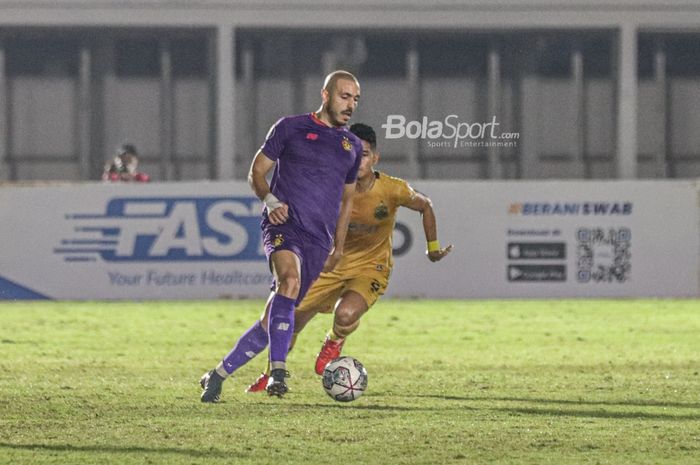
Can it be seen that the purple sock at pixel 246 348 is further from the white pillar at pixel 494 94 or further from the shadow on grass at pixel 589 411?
the white pillar at pixel 494 94

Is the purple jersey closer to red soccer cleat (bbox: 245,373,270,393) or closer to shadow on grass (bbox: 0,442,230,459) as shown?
red soccer cleat (bbox: 245,373,270,393)

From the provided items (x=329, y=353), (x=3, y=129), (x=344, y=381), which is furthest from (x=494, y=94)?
(x=344, y=381)

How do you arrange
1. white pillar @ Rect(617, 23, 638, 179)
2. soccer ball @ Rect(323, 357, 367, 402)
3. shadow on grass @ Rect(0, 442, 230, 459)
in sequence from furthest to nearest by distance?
white pillar @ Rect(617, 23, 638, 179) < soccer ball @ Rect(323, 357, 367, 402) < shadow on grass @ Rect(0, 442, 230, 459)

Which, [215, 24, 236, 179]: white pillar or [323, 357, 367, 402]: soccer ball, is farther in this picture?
[215, 24, 236, 179]: white pillar

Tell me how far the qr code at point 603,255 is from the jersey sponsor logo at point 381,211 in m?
9.39

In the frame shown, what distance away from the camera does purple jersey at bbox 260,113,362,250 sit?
8.98m

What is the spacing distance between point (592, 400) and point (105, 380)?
331cm

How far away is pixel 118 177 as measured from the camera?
22.2 metres

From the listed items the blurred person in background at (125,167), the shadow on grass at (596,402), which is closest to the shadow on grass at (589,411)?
the shadow on grass at (596,402)

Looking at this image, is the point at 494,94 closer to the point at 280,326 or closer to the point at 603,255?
the point at 603,255

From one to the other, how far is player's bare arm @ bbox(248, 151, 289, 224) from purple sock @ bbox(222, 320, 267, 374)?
716 mm

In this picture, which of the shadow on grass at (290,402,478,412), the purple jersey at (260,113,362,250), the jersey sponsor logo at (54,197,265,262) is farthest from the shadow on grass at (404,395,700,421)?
the jersey sponsor logo at (54,197,265,262)

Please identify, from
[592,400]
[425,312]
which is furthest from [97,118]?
[592,400]

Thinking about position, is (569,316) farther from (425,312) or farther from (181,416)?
(181,416)
